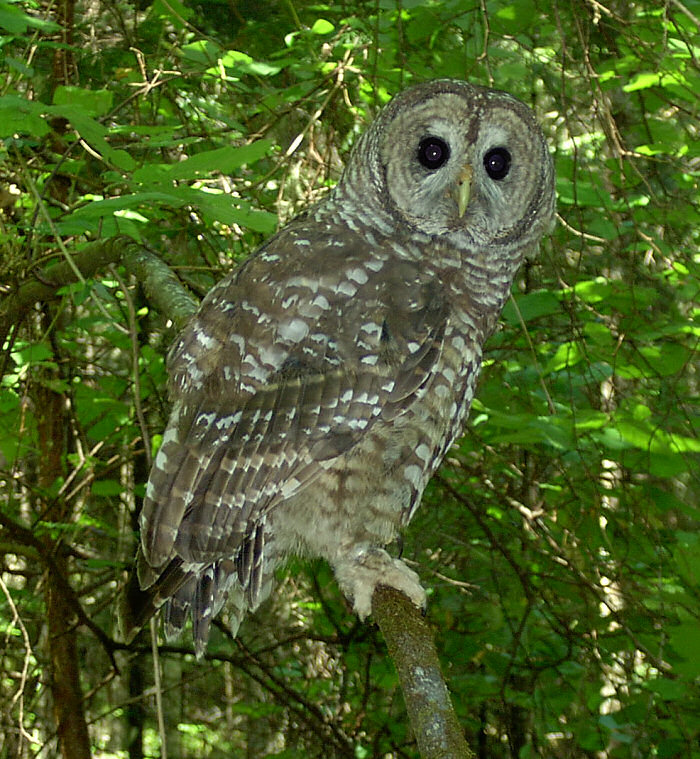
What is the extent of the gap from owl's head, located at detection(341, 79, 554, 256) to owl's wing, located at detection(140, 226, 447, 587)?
32cm

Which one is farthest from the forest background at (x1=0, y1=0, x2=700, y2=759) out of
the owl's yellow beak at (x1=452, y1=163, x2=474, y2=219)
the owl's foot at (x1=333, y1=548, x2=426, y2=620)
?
the owl's foot at (x1=333, y1=548, x2=426, y2=620)

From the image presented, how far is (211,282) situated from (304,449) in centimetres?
215

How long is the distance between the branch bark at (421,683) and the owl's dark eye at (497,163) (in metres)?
1.24

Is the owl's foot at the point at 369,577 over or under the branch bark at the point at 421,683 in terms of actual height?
over

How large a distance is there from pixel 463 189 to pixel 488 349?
3.83ft

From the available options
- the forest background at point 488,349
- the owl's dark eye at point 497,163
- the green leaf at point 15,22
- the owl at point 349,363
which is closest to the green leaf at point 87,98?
the forest background at point 488,349

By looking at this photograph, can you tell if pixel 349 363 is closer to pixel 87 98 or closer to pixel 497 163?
pixel 497 163

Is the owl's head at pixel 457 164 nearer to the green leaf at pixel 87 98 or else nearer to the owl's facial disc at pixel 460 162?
the owl's facial disc at pixel 460 162

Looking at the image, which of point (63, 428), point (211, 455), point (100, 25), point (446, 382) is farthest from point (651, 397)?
point (100, 25)

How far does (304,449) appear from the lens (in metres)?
2.17

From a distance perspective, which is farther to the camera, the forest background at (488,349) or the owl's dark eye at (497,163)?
the forest background at (488,349)

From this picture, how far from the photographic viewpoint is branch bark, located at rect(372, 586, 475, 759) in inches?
52.6

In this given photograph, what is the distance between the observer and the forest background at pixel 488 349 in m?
2.68

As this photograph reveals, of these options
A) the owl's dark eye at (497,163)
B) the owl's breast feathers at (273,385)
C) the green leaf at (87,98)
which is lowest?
the owl's breast feathers at (273,385)
